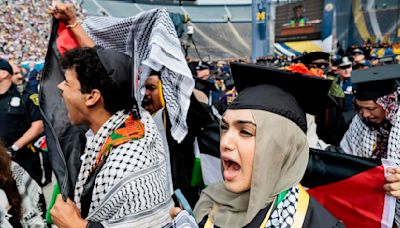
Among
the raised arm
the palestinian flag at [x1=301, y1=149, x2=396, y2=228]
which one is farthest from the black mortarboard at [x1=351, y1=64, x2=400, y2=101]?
the raised arm

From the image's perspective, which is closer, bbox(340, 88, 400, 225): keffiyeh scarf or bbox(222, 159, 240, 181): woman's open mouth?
bbox(222, 159, 240, 181): woman's open mouth

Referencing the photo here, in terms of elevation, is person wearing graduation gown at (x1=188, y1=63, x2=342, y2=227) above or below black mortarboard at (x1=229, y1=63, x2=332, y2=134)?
below

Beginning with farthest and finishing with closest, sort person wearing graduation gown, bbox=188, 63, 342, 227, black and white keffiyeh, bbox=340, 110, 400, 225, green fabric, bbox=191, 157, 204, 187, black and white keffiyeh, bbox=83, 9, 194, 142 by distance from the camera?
green fabric, bbox=191, 157, 204, 187
black and white keffiyeh, bbox=340, 110, 400, 225
black and white keffiyeh, bbox=83, 9, 194, 142
person wearing graduation gown, bbox=188, 63, 342, 227

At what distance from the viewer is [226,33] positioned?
44.1 metres

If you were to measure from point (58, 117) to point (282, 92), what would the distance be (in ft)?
4.61

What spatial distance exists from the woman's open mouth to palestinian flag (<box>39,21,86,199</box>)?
1001 mm

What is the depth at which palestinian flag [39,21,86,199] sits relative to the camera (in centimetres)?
194

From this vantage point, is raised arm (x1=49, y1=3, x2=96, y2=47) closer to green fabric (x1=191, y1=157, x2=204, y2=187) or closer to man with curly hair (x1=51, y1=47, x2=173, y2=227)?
Result: man with curly hair (x1=51, y1=47, x2=173, y2=227)

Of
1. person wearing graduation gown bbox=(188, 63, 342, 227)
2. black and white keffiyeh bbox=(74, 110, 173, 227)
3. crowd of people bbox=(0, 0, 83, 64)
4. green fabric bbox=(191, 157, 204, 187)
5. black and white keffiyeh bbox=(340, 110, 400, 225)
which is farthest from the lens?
crowd of people bbox=(0, 0, 83, 64)

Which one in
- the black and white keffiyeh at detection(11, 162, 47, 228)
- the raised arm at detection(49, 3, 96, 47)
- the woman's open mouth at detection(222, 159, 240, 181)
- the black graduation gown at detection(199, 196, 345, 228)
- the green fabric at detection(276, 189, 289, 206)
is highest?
the raised arm at detection(49, 3, 96, 47)

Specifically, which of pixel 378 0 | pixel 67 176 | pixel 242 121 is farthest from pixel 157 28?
pixel 378 0

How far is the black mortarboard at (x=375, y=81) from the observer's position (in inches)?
79.5

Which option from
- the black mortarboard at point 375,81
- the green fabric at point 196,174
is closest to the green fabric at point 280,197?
the black mortarboard at point 375,81

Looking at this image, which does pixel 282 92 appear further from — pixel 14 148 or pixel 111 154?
pixel 14 148
